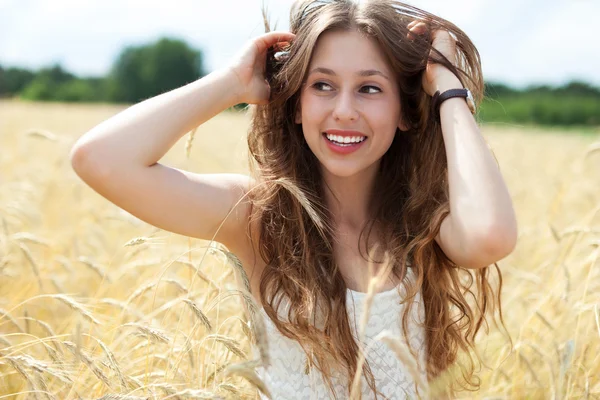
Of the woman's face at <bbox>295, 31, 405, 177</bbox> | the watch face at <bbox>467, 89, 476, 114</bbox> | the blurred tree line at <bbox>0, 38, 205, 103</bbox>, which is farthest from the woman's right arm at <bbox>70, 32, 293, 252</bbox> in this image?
Result: the blurred tree line at <bbox>0, 38, 205, 103</bbox>

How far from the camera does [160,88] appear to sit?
1806 inches

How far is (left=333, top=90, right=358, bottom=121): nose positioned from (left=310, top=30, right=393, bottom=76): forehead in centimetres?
10

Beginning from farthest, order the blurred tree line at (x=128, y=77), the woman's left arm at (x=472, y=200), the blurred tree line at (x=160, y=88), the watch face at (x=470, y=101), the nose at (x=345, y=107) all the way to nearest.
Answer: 1. the blurred tree line at (x=128, y=77)
2. the blurred tree line at (x=160, y=88)
3. the watch face at (x=470, y=101)
4. the nose at (x=345, y=107)
5. the woman's left arm at (x=472, y=200)

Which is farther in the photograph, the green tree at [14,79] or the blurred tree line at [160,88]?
the green tree at [14,79]

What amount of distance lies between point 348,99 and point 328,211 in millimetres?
465

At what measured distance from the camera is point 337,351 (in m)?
2.10

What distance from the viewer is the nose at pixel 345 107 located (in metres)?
2.10

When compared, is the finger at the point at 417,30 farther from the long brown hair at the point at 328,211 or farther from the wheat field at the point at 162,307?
the wheat field at the point at 162,307

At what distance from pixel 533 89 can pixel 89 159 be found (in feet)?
143

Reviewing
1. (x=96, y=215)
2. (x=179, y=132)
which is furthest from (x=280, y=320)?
(x=96, y=215)

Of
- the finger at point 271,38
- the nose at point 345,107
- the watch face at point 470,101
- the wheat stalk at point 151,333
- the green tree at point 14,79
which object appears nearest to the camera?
the wheat stalk at point 151,333

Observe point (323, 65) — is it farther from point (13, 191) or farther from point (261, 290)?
point (13, 191)

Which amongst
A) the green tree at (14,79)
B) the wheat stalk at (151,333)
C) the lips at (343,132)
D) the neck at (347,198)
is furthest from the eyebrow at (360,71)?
the green tree at (14,79)

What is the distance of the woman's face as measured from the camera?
2.15 meters
